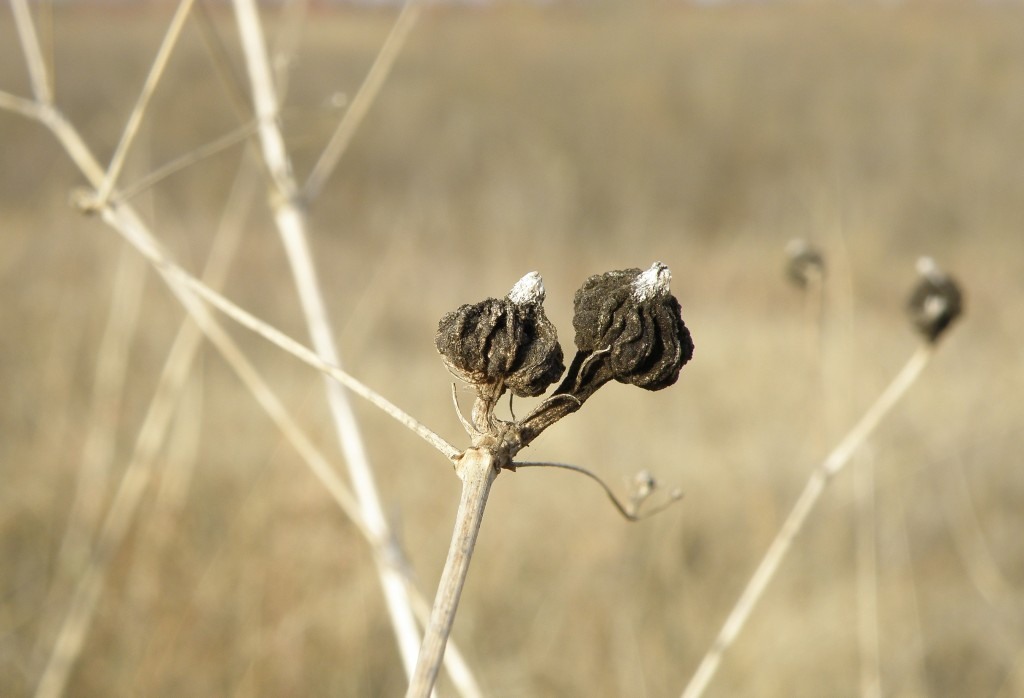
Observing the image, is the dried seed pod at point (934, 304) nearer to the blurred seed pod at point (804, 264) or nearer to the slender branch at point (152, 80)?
the blurred seed pod at point (804, 264)

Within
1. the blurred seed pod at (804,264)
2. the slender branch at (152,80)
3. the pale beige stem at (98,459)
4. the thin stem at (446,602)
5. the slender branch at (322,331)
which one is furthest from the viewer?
the pale beige stem at (98,459)

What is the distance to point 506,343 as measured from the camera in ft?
1.60

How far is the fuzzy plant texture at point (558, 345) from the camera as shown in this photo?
1.59 ft

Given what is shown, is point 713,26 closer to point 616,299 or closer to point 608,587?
point 608,587

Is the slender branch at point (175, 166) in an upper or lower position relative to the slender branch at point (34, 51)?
lower

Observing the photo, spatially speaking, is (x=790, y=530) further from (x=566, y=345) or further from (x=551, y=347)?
(x=566, y=345)

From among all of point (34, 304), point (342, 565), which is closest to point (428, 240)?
point (34, 304)

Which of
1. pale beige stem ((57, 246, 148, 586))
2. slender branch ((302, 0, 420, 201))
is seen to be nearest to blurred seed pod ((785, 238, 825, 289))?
slender branch ((302, 0, 420, 201))

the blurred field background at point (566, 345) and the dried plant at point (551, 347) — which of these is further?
the blurred field background at point (566, 345)

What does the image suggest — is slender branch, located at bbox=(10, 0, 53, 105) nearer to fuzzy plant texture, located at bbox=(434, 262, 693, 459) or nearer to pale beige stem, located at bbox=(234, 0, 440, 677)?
pale beige stem, located at bbox=(234, 0, 440, 677)

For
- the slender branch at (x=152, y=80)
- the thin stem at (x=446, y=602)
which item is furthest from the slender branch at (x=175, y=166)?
the thin stem at (x=446, y=602)

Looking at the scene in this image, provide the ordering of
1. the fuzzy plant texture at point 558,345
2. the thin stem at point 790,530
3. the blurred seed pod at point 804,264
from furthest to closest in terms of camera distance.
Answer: the blurred seed pod at point 804,264
the thin stem at point 790,530
the fuzzy plant texture at point 558,345

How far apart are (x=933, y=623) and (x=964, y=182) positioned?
13199 mm

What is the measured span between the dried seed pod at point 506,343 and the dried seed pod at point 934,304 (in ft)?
2.61
